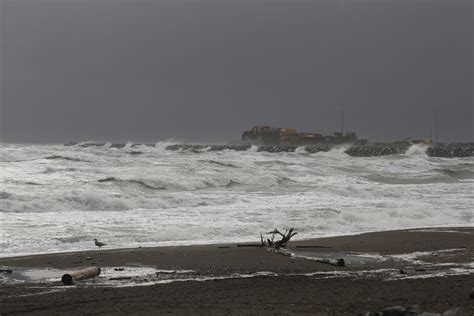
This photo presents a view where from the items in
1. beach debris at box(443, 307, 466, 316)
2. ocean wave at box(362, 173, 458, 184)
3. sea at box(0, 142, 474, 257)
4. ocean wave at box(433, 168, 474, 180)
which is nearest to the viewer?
beach debris at box(443, 307, 466, 316)

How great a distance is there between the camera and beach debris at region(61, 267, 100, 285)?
301 inches

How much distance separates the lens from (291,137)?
12450 cm

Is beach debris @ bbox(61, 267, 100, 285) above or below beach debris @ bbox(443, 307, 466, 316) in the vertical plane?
below

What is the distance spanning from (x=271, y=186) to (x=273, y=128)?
4191 inches

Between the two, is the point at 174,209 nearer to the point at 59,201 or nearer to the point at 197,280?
the point at 59,201

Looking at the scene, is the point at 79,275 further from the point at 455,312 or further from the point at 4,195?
the point at 4,195

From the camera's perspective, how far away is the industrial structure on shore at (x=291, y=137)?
12100cm

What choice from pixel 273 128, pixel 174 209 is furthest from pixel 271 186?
pixel 273 128

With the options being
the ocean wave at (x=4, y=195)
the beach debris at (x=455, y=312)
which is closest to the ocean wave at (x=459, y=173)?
the ocean wave at (x=4, y=195)

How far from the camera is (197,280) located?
25.9 ft

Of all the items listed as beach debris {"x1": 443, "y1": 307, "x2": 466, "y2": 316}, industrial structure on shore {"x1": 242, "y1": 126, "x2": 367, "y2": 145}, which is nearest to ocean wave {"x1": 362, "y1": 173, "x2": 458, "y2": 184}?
beach debris {"x1": 443, "y1": 307, "x2": 466, "y2": 316}

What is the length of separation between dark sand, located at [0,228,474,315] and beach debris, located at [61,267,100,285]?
0.12 meters

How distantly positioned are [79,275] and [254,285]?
2.24 meters

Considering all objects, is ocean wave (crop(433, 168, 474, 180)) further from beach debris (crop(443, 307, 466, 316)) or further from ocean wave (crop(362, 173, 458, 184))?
beach debris (crop(443, 307, 466, 316))
